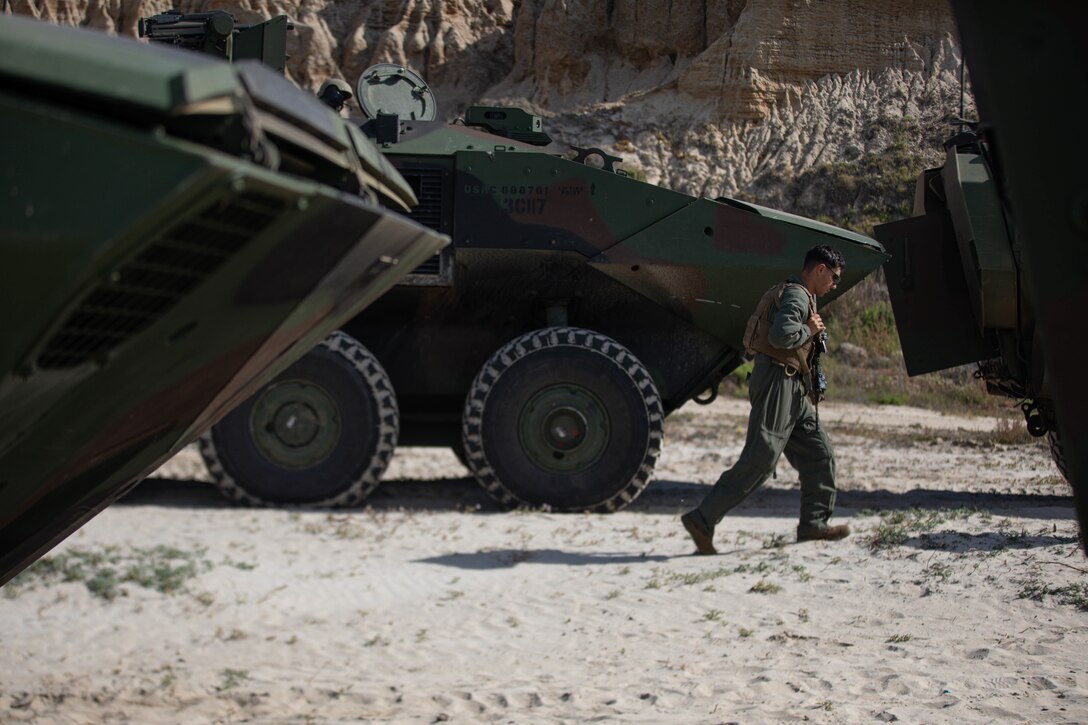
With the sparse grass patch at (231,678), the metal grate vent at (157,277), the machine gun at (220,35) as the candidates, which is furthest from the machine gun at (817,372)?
the metal grate vent at (157,277)

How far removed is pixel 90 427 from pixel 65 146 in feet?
2.70

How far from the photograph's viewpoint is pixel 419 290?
324 inches

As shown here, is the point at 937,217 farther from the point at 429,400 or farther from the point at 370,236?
the point at 370,236

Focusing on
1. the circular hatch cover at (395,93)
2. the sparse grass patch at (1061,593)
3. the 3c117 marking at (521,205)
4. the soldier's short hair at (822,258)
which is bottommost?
the sparse grass patch at (1061,593)

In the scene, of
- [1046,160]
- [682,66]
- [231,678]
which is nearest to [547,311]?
[231,678]

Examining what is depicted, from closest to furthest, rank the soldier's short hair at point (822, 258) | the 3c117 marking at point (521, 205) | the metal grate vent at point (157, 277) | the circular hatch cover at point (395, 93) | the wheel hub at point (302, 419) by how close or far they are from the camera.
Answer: the metal grate vent at point (157, 277), the soldier's short hair at point (822, 258), the 3c117 marking at point (521, 205), the wheel hub at point (302, 419), the circular hatch cover at point (395, 93)

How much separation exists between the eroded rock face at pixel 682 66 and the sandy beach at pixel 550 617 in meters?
15.5

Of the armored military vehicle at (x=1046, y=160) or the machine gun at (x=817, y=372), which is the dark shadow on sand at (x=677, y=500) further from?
the armored military vehicle at (x=1046, y=160)

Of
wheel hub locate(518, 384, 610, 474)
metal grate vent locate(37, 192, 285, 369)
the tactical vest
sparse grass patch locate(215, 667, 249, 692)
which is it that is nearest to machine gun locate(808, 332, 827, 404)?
the tactical vest

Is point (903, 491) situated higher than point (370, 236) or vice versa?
point (370, 236)

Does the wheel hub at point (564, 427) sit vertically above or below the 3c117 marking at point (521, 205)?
below

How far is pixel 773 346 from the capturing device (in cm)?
612

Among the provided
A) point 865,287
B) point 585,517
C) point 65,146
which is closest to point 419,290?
point 585,517

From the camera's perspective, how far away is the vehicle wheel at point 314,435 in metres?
8.05
